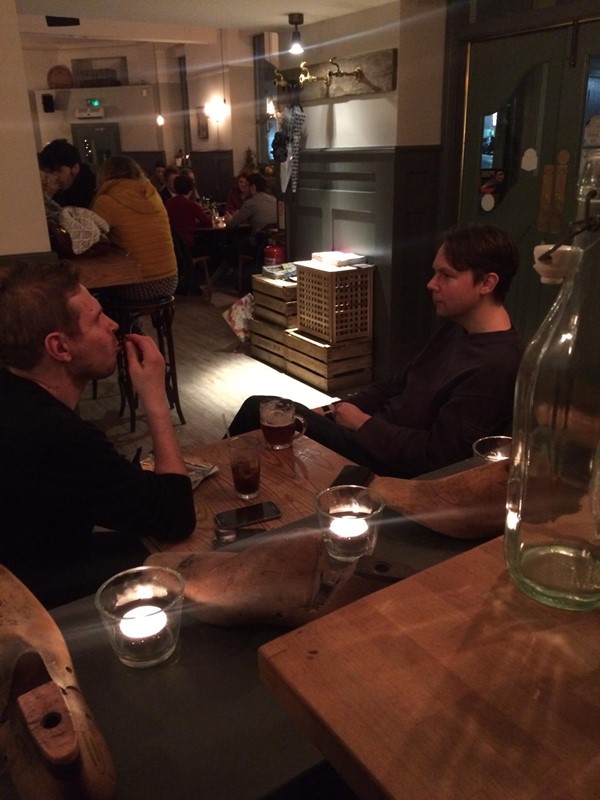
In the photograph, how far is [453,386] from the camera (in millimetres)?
2068

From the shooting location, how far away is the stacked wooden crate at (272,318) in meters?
4.80

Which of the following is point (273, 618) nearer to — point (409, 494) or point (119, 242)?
point (409, 494)

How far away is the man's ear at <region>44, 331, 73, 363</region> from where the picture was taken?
5.19 ft

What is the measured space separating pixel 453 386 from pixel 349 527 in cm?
107

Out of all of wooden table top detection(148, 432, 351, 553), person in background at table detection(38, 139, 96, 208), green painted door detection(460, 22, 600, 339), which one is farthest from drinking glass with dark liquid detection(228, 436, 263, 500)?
person in background at table detection(38, 139, 96, 208)

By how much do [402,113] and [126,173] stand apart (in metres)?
1.73

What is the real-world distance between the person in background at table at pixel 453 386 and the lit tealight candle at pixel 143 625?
127cm

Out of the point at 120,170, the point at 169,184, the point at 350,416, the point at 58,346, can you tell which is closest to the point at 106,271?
the point at 120,170

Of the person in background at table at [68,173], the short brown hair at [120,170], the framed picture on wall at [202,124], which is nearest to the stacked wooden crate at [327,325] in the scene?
the short brown hair at [120,170]

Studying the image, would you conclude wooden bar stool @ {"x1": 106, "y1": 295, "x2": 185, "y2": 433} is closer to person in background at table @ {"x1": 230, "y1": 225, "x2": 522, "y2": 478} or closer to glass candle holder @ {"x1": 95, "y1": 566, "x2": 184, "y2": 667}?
person in background at table @ {"x1": 230, "y1": 225, "x2": 522, "y2": 478}

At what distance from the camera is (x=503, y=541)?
0.75 m

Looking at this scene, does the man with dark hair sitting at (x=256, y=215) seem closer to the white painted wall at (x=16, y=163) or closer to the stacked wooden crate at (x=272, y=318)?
the stacked wooden crate at (x=272, y=318)

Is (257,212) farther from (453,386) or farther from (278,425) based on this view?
(278,425)

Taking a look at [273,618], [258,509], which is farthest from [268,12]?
[273,618]
